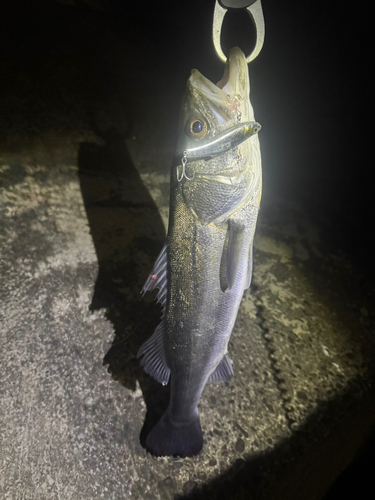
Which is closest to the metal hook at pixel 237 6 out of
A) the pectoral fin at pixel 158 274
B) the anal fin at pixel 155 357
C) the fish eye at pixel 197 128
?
the fish eye at pixel 197 128

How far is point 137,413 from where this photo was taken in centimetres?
143

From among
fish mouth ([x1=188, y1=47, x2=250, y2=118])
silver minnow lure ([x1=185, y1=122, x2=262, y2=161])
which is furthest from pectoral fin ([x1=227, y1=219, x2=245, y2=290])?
fish mouth ([x1=188, y1=47, x2=250, y2=118])

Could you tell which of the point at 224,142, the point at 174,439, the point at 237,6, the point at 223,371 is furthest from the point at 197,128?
the point at 174,439

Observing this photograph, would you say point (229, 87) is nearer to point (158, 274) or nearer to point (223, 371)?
point (158, 274)

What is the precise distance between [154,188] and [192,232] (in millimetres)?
1479

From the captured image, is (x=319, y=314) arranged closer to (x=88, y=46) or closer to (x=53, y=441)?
(x=53, y=441)

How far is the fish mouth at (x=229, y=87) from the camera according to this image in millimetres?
1005

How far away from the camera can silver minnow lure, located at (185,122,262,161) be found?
96cm

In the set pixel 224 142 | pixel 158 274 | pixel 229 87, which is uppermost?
pixel 229 87

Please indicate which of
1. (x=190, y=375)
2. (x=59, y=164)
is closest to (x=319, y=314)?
(x=190, y=375)

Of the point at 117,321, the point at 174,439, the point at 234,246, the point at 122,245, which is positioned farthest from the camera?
Answer: the point at 122,245

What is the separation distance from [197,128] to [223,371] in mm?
1190

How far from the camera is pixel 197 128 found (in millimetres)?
1080

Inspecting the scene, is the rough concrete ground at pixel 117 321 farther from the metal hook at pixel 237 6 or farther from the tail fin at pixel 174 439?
the metal hook at pixel 237 6
